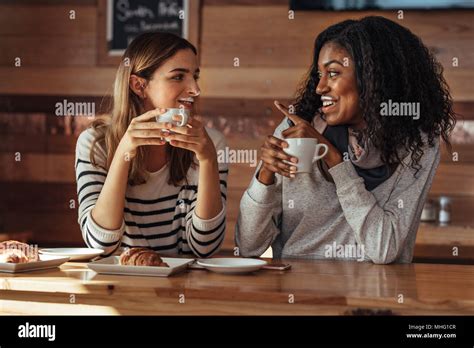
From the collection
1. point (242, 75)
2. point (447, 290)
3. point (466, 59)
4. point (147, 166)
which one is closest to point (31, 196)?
point (242, 75)

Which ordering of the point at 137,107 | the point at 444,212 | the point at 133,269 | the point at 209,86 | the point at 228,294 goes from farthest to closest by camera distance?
the point at 209,86 → the point at 444,212 → the point at 137,107 → the point at 133,269 → the point at 228,294

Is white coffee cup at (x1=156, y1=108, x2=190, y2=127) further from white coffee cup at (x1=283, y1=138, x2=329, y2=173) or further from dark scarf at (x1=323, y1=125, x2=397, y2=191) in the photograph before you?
dark scarf at (x1=323, y1=125, x2=397, y2=191)

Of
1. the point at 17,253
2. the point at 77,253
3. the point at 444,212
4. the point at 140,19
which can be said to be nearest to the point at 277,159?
the point at 77,253

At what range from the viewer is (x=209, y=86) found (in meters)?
3.99

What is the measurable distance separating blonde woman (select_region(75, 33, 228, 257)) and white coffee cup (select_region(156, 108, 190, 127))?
71mm

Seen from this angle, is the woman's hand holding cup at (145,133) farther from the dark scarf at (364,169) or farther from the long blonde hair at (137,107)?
the dark scarf at (364,169)

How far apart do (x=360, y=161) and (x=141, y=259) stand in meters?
0.81

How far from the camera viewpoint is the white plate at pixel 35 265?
1.59 metres

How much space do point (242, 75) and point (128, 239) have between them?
206cm

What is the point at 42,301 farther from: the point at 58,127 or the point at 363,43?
the point at 58,127

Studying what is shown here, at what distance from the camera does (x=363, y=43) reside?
2172 mm

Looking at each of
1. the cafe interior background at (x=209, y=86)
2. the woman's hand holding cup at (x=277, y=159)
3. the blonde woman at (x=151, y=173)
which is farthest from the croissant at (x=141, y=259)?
the cafe interior background at (x=209, y=86)

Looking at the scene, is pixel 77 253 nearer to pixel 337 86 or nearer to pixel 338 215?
pixel 338 215

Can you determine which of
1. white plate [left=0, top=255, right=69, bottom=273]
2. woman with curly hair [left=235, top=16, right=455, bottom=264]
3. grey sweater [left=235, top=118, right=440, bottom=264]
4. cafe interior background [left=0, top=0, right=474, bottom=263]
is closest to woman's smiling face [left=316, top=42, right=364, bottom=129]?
woman with curly hair [left=235, top=16, right=455, bottom=264]
